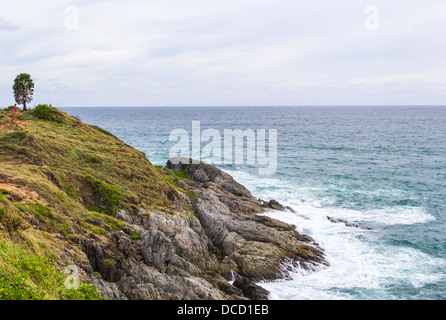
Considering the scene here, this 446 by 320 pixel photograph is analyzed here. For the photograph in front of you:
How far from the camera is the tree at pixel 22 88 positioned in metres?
40.6

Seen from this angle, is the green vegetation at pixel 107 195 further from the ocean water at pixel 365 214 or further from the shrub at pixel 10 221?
the ocean water at pixel 365 214

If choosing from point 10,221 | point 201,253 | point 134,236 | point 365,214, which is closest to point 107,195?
point 134,236

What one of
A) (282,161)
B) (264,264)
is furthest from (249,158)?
(264,264)

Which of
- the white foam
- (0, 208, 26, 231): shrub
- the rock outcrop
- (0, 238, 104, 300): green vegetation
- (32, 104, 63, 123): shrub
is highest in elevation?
(32, 104, 63, 123): shrub

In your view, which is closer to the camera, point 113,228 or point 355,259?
point 113,228

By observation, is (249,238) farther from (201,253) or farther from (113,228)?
(113,228)

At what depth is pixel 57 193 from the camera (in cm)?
2172

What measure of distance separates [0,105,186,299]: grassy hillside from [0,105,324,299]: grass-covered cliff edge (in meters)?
0.07

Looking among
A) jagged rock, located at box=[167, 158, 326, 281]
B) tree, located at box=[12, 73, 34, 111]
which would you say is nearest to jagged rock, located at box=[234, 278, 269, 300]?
jagged rock, located at box=[167, 158, 326, 281]

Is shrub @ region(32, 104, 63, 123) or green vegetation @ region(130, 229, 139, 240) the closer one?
green vegetation @ region(130, 229, 139, 240)

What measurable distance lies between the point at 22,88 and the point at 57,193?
25.2 meters

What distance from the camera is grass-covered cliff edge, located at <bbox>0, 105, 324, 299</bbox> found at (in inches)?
611

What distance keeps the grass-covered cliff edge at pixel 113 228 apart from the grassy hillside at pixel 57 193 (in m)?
0.07

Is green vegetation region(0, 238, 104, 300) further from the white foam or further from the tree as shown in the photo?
the tree
